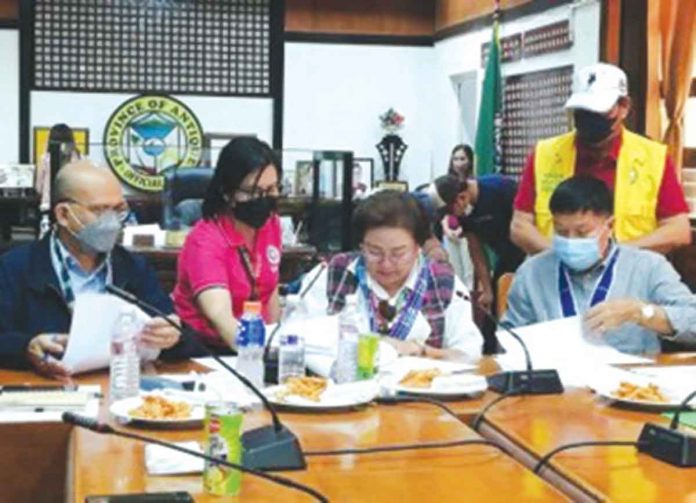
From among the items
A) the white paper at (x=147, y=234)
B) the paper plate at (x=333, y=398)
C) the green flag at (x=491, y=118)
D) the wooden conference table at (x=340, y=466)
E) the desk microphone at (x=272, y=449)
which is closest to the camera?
the wooden conference table at (x=340, y=466)

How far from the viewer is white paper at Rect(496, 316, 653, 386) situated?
9.80 feet

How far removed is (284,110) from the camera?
33.2 feet

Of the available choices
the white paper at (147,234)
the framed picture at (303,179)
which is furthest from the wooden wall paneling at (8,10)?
the white paper at (147,234)

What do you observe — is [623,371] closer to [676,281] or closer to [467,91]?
[676,281]

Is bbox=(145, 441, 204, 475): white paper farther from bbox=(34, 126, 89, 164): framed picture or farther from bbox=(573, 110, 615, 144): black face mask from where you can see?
bbox=(34, 126, 89, 164): framed picture

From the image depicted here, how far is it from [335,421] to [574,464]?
523mm

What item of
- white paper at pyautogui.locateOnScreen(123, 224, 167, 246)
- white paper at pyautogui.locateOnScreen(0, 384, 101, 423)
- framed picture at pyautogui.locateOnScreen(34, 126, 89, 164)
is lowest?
white paper at pyautogui.locateOnScreen(0, 384, 101, 423)

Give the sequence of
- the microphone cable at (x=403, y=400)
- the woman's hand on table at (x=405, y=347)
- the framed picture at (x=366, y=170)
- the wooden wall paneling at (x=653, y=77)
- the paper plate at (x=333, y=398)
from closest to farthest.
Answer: the paper plate at (x=333, y=398), the microphone cable at (x=403, y=400), the woman's hand on table at (x=405, y=347), the wooden wall paneling at (x=653, y=77), the framed picture at (x=366, y=170)

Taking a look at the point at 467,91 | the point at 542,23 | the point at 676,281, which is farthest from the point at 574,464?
the point at 467,91

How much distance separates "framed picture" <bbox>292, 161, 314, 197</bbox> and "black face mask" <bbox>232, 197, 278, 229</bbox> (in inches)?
105

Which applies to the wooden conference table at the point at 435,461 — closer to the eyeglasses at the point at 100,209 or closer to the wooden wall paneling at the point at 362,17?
the eyeglasses at the point at 100,209

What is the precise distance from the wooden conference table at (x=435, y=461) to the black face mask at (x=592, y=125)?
142 cm

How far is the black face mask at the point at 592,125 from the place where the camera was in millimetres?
3750

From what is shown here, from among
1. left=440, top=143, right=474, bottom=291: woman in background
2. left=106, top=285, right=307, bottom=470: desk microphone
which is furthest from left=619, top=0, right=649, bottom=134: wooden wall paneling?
left=106, top=285, right=307, bottom=470: desk microphone
